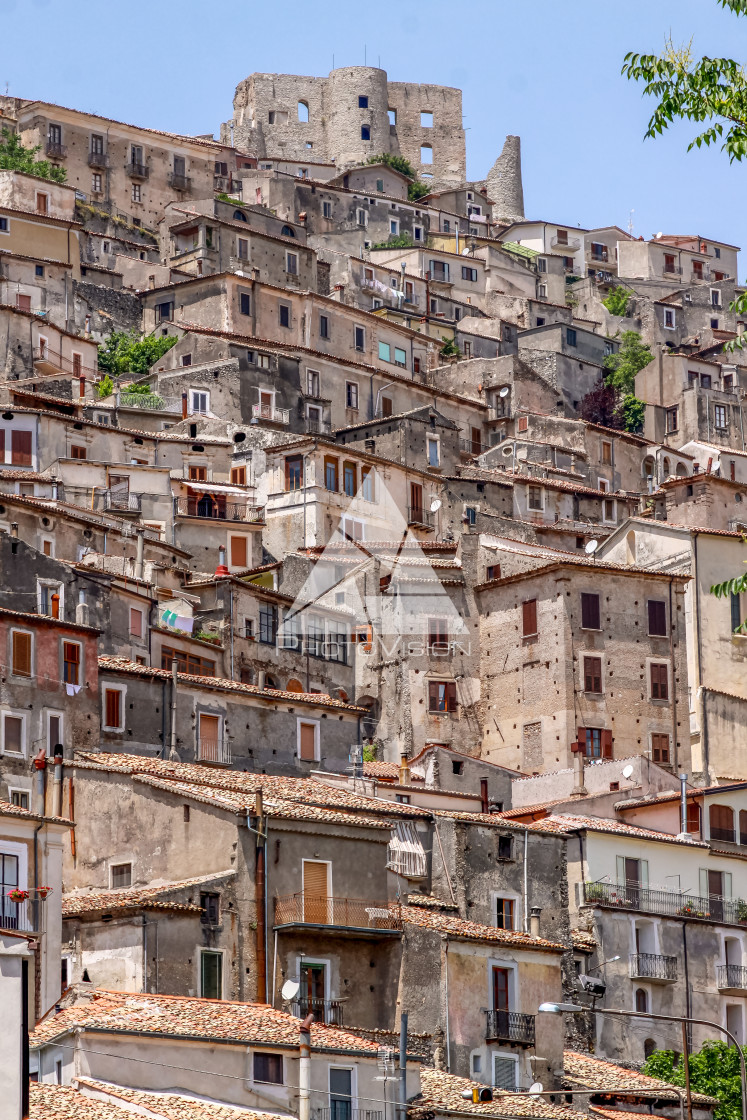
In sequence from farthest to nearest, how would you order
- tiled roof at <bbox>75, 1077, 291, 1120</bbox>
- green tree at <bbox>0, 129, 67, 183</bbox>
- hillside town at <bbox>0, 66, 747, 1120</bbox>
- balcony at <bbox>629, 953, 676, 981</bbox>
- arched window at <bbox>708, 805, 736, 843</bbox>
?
1. green tree at <bbox>0, 129, 67, 183</bbox>
2. arched window at <bbox>708, 805, 736, 843</bbox>
3. balcony at <bbox>629, 953, 676, 981</bbox>
4. hillside town at <bbox>0, 66, 747, 1120</bbox>
5. tiled roof at <bbox>75, 1077, 291, 1120</bbox>

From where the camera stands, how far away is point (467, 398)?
90812 mm

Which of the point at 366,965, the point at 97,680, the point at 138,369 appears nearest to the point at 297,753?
the point at 97,680

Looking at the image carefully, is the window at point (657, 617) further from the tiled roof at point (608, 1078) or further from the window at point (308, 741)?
the tiled roof at point (608, 1078)

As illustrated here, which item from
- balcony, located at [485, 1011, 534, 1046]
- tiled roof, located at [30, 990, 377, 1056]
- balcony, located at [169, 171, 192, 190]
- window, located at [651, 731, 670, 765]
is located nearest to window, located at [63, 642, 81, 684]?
tiled roof, located at [30, 990, 377, 1056]

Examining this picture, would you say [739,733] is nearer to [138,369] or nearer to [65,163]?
[138,369]

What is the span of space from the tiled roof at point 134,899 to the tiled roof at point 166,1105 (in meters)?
6.04

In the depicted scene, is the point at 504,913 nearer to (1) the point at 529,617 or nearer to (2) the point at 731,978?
(2) the point at 731,978

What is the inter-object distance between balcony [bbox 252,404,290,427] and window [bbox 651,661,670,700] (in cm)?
2138

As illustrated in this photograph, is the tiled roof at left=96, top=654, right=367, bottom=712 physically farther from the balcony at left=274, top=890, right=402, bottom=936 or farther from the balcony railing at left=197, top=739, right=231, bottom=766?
the balcony at left=274, top=890, right=402, bottom=936

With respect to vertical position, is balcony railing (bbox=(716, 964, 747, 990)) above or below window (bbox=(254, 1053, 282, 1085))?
above

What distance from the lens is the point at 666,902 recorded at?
166 ft

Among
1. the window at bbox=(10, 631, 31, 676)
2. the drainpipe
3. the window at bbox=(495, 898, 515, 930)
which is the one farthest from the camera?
the window at bbox=(495, 898, 515, 930)

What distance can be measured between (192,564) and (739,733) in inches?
722

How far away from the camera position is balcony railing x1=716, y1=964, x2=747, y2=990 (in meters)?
50.0
